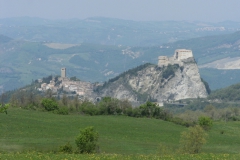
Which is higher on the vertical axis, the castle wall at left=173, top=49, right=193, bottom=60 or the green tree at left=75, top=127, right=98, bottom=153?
the castle wall at left=173, top=49, right=193, bottom=60

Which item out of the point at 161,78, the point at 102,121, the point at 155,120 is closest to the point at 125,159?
the point at 102,121

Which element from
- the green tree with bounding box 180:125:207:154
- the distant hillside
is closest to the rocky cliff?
the distant hillside

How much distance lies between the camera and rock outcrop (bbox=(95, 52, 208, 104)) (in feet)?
590

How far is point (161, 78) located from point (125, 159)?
498 ft

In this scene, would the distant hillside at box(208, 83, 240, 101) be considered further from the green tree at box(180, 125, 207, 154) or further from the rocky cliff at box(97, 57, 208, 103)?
the green tree at box(180, 125, 207, 154)

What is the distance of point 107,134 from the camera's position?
58.6 meters

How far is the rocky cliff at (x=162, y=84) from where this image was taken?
180m

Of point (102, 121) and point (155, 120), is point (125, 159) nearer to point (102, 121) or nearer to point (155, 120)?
point (102, 121)

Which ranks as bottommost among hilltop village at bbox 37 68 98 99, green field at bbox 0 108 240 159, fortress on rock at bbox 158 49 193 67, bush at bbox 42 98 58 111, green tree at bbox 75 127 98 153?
green field at bbox 0 108 240 159

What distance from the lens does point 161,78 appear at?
7092 inches

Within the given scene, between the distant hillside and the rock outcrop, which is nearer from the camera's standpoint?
the distant hillside

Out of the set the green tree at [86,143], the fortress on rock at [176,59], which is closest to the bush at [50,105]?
the green tree at [86,143]

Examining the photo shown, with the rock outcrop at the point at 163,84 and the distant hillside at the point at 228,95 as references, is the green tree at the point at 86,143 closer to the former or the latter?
the distant hillside at the point at 228,95

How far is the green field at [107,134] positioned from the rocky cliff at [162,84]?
100843 millimetres
